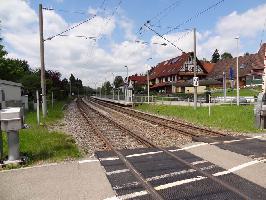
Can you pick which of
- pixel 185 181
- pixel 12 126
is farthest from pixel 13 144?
pixel 185 181

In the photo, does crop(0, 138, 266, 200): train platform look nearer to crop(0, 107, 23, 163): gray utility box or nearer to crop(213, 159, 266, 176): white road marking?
crop(213, 159, 266, 176): white road marking

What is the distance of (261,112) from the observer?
1706 centimetres

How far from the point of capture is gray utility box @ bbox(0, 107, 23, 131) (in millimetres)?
9461

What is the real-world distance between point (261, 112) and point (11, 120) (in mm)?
11527

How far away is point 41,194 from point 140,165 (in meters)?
2.96

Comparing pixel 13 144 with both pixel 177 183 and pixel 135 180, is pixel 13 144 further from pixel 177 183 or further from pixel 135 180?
pixel 177 183

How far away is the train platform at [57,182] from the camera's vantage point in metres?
7.29

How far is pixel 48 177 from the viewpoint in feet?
28.3

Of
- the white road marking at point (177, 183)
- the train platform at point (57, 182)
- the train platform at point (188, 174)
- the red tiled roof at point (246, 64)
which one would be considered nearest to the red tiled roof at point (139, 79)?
the red tiled roof at point (246, 64)

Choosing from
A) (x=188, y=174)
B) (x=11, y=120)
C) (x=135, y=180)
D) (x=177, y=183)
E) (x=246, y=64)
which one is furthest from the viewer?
(x=246, y=64)

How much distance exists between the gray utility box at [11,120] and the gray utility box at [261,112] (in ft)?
36.5

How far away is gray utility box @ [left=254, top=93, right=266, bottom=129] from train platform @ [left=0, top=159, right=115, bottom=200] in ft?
31.7

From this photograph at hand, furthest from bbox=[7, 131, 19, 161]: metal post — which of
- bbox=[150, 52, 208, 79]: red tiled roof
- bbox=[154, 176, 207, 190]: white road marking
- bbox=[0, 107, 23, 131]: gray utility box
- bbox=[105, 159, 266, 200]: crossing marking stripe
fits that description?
bbox=[150, 52, 208, 79]: red tiled roof

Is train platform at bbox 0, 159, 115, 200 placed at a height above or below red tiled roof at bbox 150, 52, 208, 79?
below
